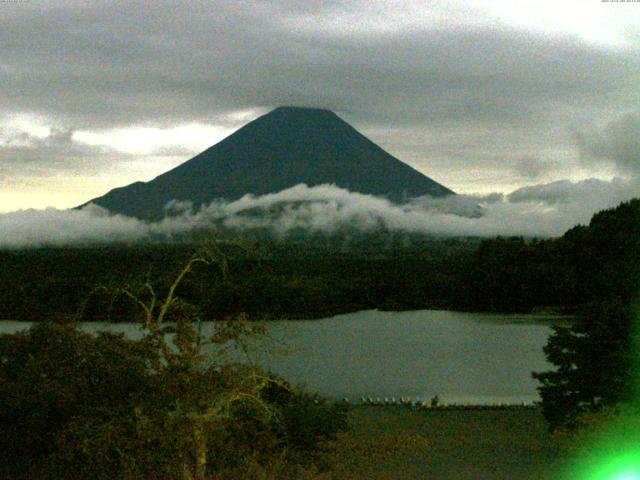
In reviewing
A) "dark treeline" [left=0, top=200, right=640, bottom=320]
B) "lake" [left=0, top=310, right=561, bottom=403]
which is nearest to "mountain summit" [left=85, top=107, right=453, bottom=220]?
"dark treeline" [left=0, top=200, right=640, bottom=320]

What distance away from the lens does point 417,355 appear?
22.3m

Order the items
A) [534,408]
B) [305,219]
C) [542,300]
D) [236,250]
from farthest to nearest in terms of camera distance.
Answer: [305,219]
[542,300]
[534,408]
[236,250]

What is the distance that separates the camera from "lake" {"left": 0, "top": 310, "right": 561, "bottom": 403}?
54.4ft

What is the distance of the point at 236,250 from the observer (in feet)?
20.4

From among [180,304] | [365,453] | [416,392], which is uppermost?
[180,304]

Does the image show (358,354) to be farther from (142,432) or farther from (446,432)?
(142,432)

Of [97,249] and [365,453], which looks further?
[97,249]

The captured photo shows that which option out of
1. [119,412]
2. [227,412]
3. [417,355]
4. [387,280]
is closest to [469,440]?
[119,412]

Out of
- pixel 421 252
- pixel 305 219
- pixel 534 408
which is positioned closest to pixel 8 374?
pixel 534 408

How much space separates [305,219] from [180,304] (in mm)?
61916

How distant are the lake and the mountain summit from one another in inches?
1322

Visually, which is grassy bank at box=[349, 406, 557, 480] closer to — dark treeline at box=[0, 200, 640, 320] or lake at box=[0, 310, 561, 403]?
lake at box=[0, 310, 561, 403]

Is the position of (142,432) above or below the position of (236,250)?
below

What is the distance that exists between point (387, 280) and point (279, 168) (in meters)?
32.8
